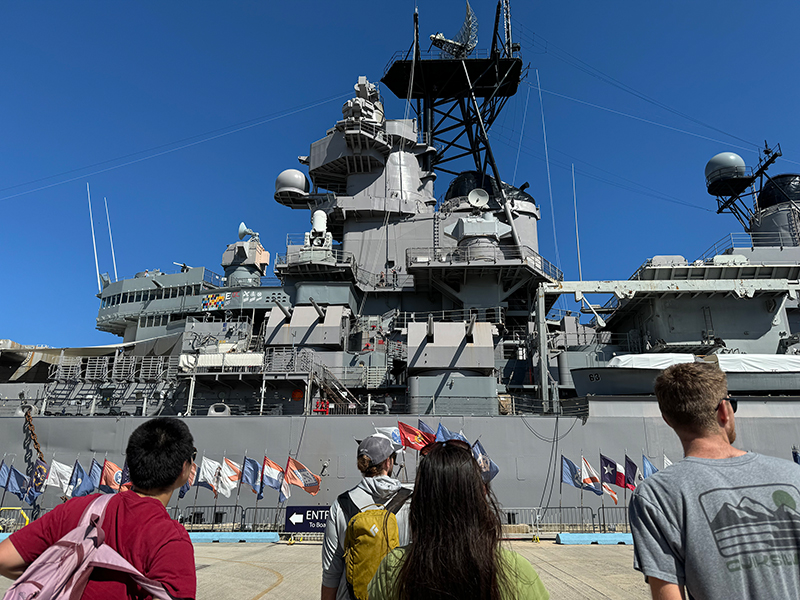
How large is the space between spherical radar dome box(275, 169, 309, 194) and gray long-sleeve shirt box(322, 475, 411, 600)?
23678 mm

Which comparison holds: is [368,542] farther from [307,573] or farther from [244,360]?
[244,360]

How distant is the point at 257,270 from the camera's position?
2461 centimetres

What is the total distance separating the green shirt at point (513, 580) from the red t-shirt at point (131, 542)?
0.68 m

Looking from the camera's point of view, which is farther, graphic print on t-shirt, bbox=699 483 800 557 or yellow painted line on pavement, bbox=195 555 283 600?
yellow painted line on pavement, bbox=195 555 283 600

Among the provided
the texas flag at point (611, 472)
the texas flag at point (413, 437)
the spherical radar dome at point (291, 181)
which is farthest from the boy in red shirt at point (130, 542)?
the spherical radar dome at point (291, 181)

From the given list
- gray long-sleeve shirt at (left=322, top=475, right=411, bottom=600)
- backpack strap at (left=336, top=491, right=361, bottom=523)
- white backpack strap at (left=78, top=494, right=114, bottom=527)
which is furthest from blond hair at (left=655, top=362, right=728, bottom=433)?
white backpack strap at (left=78, top=494, right=114, bottom=527)

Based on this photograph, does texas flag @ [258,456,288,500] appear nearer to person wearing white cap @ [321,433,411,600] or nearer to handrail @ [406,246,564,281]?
handrail @ [406,246,564,281]

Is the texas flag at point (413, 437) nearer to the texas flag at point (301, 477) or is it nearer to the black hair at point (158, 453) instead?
the texas flag at point (301, 477)

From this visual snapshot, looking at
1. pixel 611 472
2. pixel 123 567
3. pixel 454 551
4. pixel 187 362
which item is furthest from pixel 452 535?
pixel 187 362

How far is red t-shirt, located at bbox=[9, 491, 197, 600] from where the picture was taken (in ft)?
5.65

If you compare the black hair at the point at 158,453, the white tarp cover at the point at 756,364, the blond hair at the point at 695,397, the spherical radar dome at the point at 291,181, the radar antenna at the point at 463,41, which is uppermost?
the radar antenna at the point at 463,41

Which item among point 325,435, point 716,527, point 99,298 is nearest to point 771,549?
point 716,527

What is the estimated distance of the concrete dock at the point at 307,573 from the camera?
571 cm

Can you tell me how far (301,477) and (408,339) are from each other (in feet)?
18.4
